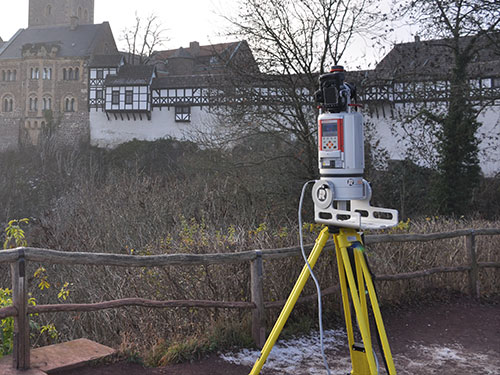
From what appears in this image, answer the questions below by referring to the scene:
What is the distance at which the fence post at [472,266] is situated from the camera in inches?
264

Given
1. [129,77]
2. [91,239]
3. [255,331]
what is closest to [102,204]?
[91,239]

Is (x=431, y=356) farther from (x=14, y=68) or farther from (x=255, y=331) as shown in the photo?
(x=14, y=68)

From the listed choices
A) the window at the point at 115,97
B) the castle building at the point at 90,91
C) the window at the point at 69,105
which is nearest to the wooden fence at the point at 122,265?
the castle building at the point at 90,91

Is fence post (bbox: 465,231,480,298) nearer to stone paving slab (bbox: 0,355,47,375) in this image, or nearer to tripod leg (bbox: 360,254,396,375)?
tripod leg (bbox: 360,254,396,375)

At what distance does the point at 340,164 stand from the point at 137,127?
3913 cm

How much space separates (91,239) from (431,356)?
8826 mm

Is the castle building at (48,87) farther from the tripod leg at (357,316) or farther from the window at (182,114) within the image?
the tripod leg at (357,316)

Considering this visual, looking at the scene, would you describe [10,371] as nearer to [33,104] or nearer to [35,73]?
[33,104]

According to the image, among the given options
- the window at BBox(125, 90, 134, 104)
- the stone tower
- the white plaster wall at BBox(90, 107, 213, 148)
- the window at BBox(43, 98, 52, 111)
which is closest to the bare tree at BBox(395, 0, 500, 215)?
the white plaster wall at BBox(90, 107, 213, 148)

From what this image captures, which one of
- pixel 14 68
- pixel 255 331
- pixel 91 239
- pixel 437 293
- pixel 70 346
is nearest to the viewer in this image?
pixel 70 346

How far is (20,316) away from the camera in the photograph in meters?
3.41

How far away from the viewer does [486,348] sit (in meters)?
4.87

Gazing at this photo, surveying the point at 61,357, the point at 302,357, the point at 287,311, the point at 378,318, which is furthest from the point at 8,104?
the point at 378,318

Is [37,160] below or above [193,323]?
above
